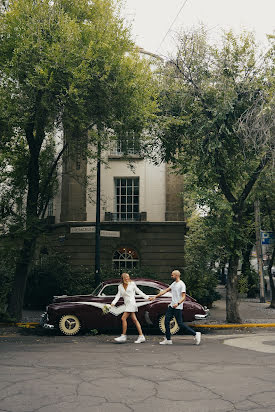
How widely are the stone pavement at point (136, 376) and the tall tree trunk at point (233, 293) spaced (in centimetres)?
438

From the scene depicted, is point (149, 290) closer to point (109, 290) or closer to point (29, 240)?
point (109, 290)

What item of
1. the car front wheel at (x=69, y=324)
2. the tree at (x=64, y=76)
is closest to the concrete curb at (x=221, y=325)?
the tree at (x=64, y=76)

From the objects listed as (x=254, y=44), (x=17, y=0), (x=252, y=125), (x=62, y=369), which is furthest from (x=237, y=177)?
(x=62, y=369)

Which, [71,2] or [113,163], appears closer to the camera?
[71,2]

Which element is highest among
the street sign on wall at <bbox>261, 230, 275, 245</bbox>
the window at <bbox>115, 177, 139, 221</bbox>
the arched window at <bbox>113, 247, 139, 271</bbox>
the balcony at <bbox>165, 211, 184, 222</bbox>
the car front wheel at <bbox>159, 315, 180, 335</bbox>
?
the window at <bbox>115, 177, 139, 221</bbox>

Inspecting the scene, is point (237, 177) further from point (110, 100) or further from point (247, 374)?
point (247, 374)

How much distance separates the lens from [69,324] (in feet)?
41.2

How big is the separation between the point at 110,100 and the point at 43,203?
516cm

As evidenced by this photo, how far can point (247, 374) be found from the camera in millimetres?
7320

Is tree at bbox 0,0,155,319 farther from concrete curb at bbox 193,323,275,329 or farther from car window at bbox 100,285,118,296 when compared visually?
concrete curb at bbox 193,323,275,329

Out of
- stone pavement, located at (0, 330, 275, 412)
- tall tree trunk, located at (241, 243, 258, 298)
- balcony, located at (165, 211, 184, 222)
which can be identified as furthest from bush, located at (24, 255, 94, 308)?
tall tree trunk, located at (241, 243, 258, 298)

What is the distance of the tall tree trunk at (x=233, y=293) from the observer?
15.5m

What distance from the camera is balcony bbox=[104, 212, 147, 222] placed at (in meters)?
23.9

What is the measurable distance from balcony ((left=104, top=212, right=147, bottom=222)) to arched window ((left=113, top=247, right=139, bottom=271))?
1.56m
